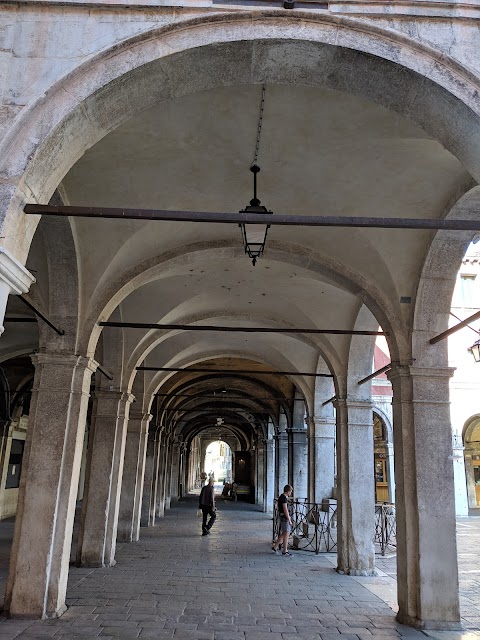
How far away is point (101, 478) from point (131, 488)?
11.0 feet

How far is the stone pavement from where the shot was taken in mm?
5691

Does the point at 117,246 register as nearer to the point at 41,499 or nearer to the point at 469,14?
the point at 41,499

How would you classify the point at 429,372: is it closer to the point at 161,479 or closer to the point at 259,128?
the point at 259,128

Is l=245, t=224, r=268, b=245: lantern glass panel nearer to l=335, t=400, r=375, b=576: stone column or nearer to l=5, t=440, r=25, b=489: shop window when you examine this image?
l=335, t=400, r=375, b=576: stone column

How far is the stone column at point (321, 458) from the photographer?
42.5 ft

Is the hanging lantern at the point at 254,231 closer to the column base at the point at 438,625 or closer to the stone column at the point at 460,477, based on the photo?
the column base at the point at 438,625

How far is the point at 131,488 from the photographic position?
12.5m

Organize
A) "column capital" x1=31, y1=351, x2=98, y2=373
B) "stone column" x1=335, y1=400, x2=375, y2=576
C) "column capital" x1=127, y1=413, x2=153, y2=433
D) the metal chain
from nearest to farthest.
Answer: the metal chain → "column capital" x1=31, y1=351, x2=98, y2=373 → "stone column" x1=335, y1=400, x2=375, y2=576 → "column capital" x1=127, y1=413, x2=153, y2=433

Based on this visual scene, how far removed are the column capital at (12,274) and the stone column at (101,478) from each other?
640 cm

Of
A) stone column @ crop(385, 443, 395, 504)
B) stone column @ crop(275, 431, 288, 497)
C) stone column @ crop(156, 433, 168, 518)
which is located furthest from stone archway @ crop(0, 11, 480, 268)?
stone column @ crop(385, 443, 395, 504)

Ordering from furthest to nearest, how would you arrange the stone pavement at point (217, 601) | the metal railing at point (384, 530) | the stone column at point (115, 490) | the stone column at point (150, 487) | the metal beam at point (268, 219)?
the stone column at point (150, 487) < the metal railing at point (384, 530) < the stone column at point (115, 490) < the stone pavement at point (217, 601) < the metal beam at point (268, 219)

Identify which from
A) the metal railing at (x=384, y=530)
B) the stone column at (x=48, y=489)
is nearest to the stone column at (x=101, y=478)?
the stone column at (x=48, y=489)

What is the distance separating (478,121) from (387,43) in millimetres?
867

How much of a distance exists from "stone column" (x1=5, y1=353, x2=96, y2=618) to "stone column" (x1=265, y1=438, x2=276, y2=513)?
17.3 meters
